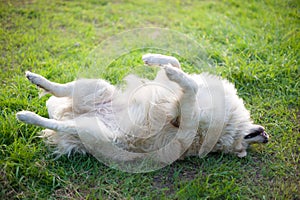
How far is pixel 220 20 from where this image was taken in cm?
537

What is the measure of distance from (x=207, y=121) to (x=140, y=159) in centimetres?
67

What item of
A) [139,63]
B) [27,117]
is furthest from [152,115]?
[139,63]

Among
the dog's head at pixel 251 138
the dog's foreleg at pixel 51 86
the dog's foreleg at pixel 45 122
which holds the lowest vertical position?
the dog's head at pixel 251 138

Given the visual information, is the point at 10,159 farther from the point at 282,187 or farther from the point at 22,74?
the point at 282,187

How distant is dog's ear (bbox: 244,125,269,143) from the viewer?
304 centimetres

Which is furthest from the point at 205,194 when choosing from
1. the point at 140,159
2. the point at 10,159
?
the point at 10,159

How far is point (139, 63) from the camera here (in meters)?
4.22

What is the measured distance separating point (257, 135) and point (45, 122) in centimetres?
190

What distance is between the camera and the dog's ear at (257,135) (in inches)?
120

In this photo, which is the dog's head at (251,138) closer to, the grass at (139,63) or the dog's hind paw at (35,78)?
the grass at (139,63)

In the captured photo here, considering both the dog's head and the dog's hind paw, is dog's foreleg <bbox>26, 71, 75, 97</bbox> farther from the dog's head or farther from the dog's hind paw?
the dog's head

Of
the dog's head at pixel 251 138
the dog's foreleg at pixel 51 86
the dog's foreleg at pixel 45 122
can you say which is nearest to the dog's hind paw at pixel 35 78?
the dog's foreleg at pixel 51 86

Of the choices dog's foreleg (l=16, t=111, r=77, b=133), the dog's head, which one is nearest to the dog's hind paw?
dog's foreleg (l=16, t=111, r=77, b=133)

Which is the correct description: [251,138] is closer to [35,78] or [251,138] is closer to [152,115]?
[152,115]
